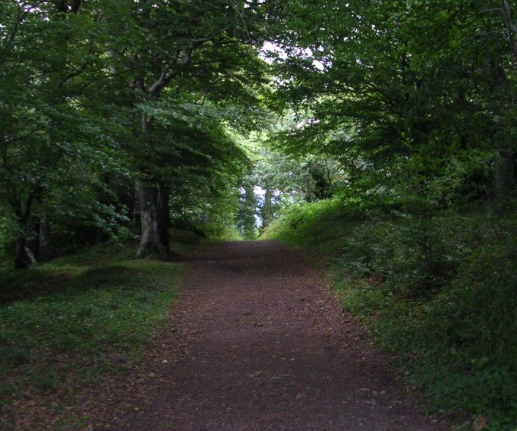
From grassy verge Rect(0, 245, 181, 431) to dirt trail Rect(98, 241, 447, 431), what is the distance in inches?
21.5

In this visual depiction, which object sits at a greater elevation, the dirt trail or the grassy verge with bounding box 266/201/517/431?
the grassy verge with bounding box 266/201/517/431

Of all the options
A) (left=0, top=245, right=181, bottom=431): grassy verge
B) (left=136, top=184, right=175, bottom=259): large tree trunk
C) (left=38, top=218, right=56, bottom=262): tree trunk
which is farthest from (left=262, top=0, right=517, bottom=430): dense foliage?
(left=38, top=218, right=56, bottom=262): tree trunk

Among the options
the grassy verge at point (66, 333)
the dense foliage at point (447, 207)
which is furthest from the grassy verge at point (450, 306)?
the grassy verge at point (66, 333)

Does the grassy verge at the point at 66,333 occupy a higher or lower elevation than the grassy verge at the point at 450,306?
lower

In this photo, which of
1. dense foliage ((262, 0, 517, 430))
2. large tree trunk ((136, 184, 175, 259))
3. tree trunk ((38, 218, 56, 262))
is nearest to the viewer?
dense foliage ((262, 0, 517, 430))

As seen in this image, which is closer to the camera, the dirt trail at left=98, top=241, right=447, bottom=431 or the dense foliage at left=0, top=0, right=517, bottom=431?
the dirt trail at left=98, top=241, right=447, bottom=431

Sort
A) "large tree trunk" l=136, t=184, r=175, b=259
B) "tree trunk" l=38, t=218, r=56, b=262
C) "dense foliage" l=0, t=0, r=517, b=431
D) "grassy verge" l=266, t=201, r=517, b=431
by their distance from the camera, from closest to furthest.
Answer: "grassy verge" l=266, t=201, r=517, b=431, "dense foliage" l=0, t=0, r=517, b=431, "large tree trunk" l=136, t=184, r=175, b=259, "tree trunk" l=38, t=218, r=56, b=262

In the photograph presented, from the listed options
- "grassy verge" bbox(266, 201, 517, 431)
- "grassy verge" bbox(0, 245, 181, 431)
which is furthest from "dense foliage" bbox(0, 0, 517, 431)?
"grassy verge" bbox(0, 245, 181, 431)

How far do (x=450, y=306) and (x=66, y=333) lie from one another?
555 centimetres

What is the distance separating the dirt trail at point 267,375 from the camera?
4.75 metres

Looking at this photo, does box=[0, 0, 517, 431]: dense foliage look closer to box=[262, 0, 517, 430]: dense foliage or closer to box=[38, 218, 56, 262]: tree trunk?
box=[262, 0, 517, 430]: dense foliage

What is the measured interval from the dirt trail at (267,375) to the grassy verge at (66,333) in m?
0.54

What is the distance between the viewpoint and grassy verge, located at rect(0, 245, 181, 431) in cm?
499

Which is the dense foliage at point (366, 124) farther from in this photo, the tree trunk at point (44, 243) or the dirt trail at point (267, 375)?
the tree trunk at point (44, 243)
